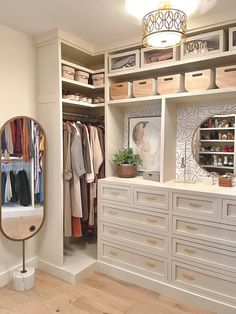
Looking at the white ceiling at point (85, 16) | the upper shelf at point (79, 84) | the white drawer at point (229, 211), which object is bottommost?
the white drawer at point (229, 211)

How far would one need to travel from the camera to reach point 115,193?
8.33ft

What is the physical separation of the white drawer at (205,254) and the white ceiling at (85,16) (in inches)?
71.8

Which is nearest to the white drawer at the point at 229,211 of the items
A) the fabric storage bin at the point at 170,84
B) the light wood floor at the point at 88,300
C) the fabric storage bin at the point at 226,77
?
the light wood floor at the point at 88,300

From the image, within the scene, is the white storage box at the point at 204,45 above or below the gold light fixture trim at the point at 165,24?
above

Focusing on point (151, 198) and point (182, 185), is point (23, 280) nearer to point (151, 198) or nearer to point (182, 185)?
point (151, 198)

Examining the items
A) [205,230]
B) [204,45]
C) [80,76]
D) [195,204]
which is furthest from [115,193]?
[204,45]

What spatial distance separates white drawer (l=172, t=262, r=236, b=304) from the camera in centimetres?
199

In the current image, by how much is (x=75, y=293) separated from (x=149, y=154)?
1.55 meters

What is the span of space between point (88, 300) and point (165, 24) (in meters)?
2.20

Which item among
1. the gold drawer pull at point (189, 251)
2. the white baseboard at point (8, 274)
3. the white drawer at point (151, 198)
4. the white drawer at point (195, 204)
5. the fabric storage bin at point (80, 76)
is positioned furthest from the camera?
the fabric storage bin at point (80, 76)

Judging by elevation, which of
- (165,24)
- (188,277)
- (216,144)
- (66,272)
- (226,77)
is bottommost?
(66,272)

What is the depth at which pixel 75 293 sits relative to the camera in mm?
2301

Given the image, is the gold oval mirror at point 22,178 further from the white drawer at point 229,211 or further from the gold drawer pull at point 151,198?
the white drawer at point 229,211

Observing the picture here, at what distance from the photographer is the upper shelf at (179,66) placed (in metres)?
2.15
